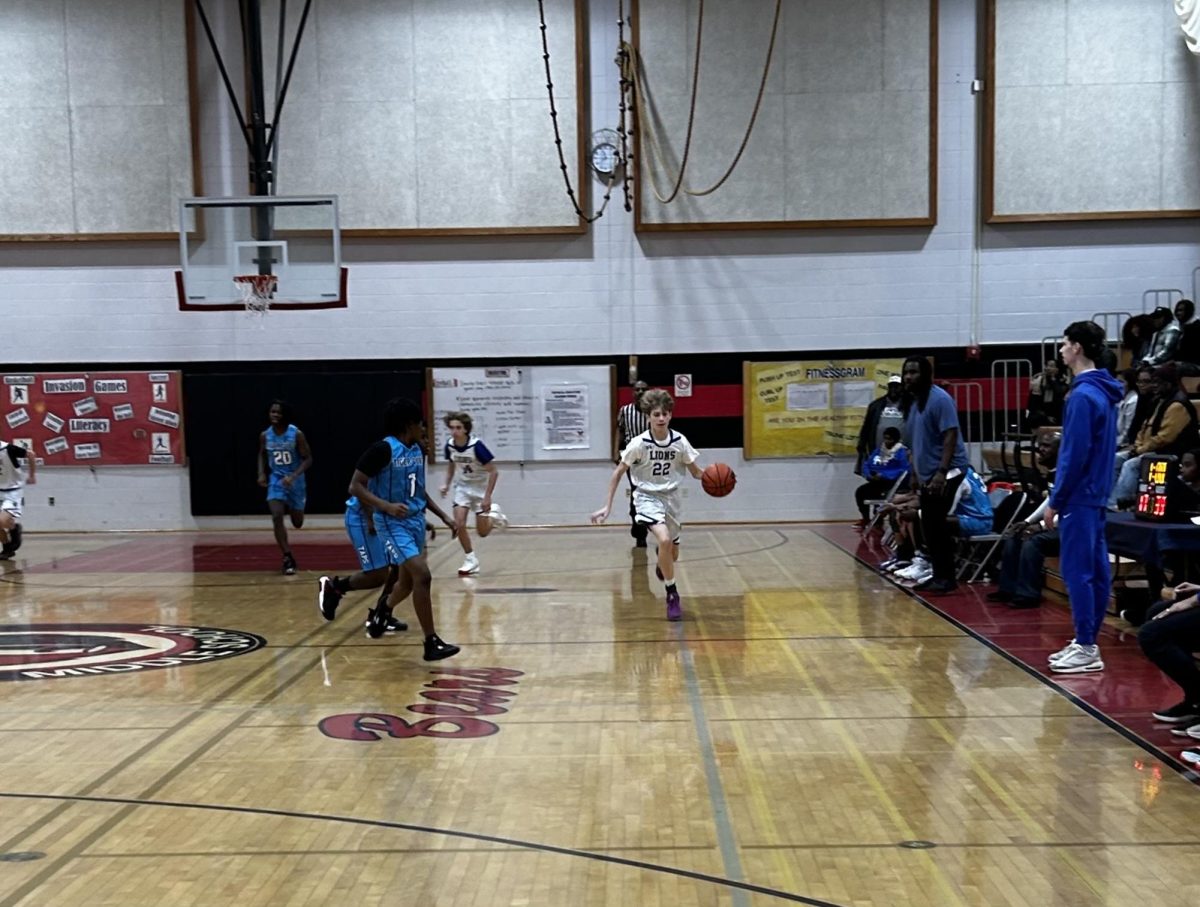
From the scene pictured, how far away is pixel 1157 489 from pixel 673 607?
3478 mm

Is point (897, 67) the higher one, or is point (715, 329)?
point (897, 67)

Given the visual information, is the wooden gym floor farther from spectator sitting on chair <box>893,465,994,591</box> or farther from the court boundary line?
spectator sitting on chair <box>893,465,994,591</box>

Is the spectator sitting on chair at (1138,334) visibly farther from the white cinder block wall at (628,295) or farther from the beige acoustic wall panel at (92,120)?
the beige acoustic wall panel at (92,120)

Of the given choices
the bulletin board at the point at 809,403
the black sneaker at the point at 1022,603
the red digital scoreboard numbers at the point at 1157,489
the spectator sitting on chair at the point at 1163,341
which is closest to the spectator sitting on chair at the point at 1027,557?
the black sneaker at the point at 1022,603

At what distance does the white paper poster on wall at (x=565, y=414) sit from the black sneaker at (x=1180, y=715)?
10852 mm

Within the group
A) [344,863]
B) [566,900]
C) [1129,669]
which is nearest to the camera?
[566,900]

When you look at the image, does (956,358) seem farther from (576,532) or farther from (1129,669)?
(1129,669)

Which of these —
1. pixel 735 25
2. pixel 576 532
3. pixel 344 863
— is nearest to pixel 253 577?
pixel 576 532

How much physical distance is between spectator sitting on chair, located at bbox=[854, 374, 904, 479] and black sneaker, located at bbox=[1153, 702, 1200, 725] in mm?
9028

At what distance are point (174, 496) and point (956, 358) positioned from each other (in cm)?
1052

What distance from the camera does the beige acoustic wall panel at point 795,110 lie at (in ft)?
52.4

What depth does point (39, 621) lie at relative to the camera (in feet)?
32.1

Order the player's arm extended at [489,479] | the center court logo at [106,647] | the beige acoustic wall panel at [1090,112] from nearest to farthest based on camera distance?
the center court logo at [106,647]
the player's arm extended at [489,479]
the beige acoustic wall panel at [1090,112]

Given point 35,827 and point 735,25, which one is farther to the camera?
point 735,25
